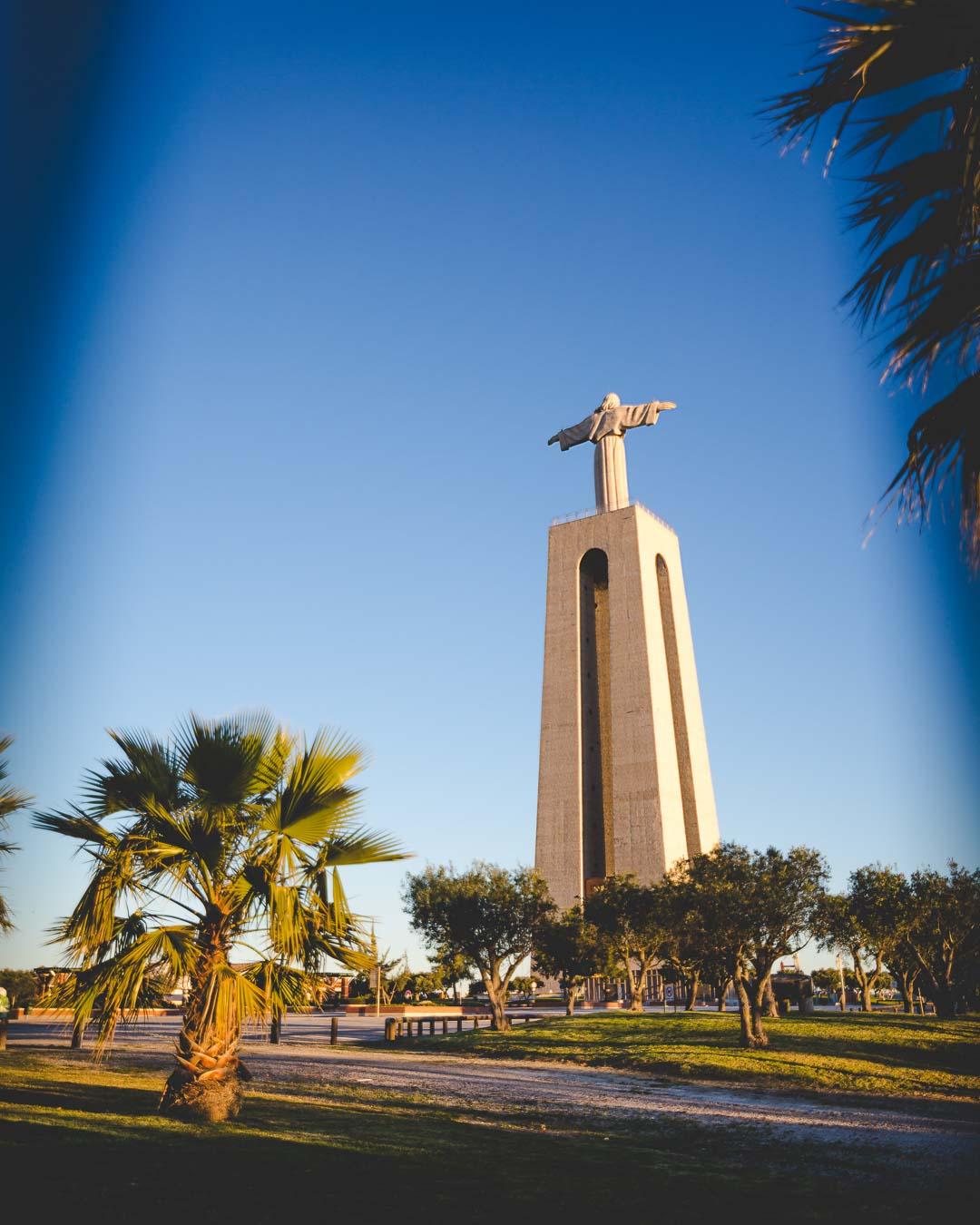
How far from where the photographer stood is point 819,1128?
10.7 metres

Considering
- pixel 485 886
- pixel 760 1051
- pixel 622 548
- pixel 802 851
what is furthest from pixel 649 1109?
pixel 622 548

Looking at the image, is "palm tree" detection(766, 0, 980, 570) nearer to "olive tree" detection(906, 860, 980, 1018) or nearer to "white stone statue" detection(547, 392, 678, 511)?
"olive tree" detection(906, 860, 980, 1018)

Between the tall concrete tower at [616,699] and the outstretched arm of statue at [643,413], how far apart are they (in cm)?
10

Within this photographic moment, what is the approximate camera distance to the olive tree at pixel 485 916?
34.7m

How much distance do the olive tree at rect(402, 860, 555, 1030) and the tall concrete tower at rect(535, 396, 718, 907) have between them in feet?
82.4

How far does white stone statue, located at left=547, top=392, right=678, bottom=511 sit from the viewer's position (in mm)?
72062

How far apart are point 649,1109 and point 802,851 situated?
1601cm

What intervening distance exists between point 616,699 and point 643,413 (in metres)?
22.2

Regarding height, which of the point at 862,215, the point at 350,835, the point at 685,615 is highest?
the point at 685,615

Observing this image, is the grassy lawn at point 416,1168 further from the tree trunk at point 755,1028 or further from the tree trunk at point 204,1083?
the tree trunk at point 755,1028

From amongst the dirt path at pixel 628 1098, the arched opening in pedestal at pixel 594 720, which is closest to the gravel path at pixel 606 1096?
the dirt path at pixel 628 1098

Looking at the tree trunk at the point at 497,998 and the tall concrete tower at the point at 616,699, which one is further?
the tall concrete tower at the point at 616,699

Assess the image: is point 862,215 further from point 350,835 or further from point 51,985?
point 51,985

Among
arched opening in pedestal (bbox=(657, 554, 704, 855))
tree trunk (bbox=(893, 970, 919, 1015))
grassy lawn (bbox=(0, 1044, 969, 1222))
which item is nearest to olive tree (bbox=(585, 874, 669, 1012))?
tree trunk (bbox=(893, 970, 919, 1015))
